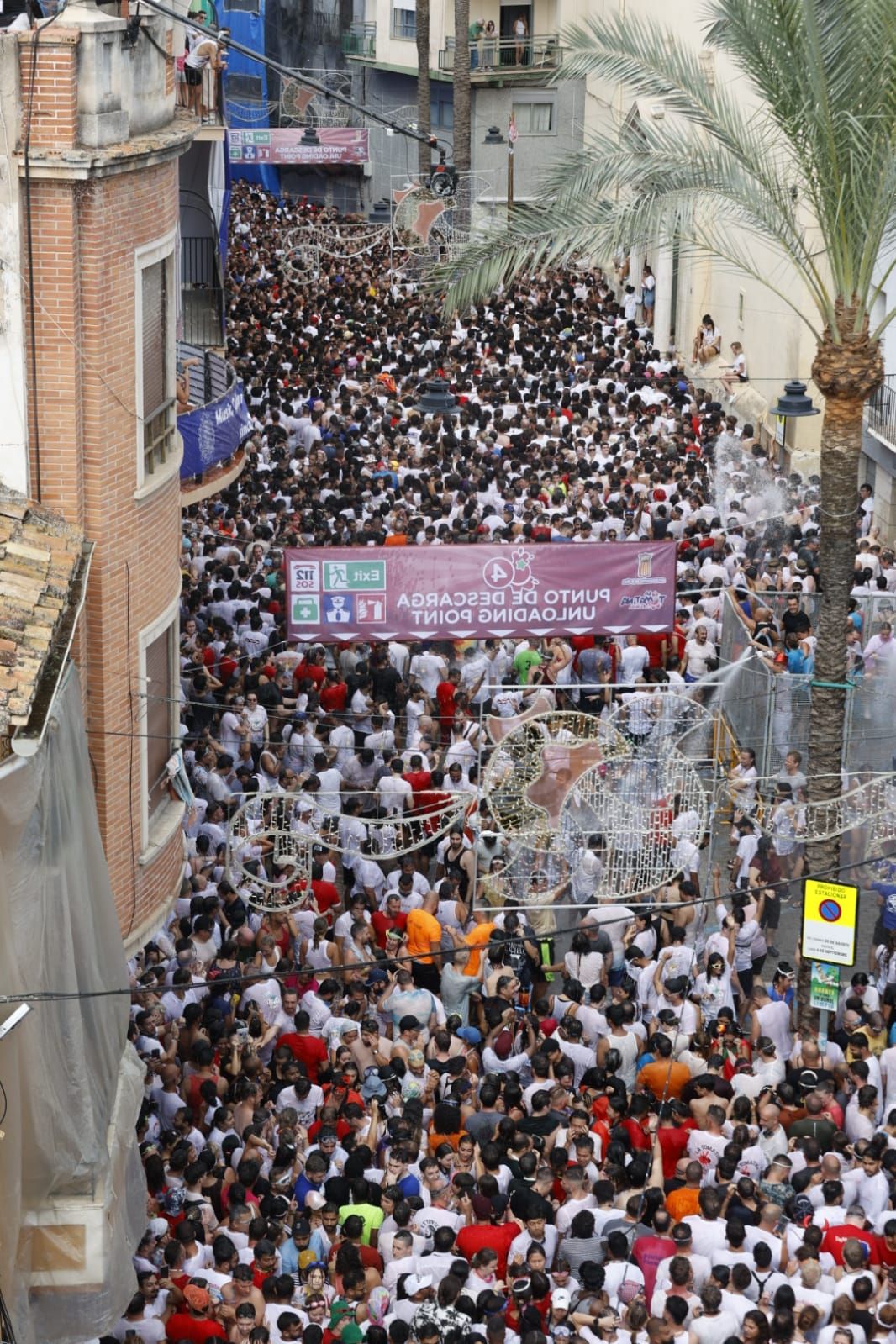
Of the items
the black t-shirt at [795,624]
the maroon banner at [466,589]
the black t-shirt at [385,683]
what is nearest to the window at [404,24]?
the black t-shirt at [795,624]

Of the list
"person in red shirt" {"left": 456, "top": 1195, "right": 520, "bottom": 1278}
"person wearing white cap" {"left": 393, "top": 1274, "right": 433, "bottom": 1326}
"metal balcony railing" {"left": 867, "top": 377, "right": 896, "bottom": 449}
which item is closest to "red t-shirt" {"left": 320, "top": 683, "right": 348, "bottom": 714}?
"person in red shirt" {"left": 456, "top": 1195, "right": 520, "bottom": 1278}

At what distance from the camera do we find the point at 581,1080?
12984 millimetres

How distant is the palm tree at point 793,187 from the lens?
13.3 meters

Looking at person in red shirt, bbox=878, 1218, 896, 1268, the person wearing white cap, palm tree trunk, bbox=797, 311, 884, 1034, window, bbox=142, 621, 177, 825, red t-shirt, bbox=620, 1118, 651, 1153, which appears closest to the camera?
the person wearing white cap

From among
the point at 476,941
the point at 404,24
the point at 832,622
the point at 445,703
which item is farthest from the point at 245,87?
the point at 476,941

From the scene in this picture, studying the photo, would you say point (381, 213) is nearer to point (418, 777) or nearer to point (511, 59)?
point (511, 59)

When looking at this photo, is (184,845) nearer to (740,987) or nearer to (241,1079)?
(241,1079)

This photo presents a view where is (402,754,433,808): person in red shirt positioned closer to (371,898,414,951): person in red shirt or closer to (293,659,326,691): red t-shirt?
(371,898,414,951): person in red shirt

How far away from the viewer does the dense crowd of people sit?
1062cm

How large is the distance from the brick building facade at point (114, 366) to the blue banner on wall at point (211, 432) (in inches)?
176

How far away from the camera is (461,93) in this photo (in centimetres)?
4053

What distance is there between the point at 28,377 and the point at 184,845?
A: 4064 millimetres

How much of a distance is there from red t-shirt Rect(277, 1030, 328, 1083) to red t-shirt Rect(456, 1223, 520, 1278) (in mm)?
2487

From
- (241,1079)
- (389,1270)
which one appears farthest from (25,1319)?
(241,1079)
